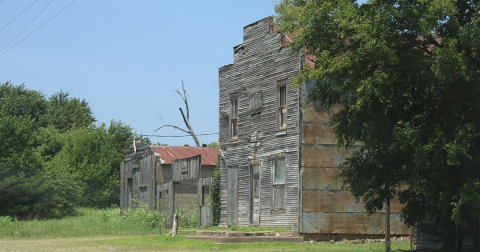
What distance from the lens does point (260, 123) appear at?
27.5 metres

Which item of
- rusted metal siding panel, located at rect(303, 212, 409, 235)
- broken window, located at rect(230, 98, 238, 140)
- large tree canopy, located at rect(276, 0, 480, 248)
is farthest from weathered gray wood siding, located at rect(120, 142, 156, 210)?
large tree canopy, located at rect(276, 0, 480, 248)

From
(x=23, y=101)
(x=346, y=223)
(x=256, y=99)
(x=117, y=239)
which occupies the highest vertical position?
(x=23, y=101)

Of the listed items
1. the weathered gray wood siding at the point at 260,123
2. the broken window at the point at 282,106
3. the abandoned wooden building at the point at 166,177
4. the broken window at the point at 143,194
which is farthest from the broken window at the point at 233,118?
the broken window at the point at 143,194

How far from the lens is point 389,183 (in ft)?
56.9

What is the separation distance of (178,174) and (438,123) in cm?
1995

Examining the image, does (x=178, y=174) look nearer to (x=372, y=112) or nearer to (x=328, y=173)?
(x=328, y=173)

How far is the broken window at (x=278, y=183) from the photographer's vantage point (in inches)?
1005

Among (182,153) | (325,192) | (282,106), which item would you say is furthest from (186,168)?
(325,192)

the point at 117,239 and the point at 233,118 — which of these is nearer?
the point at 117,239

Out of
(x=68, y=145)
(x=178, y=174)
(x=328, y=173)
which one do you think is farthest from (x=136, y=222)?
(x=68, y=145)

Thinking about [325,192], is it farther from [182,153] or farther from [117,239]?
[182,153]

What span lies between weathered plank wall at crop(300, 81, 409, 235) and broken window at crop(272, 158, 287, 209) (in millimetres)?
1404

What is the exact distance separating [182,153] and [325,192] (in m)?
16.4

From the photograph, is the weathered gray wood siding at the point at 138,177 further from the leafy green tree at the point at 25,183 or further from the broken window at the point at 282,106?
the broken window at the point at 282,106
